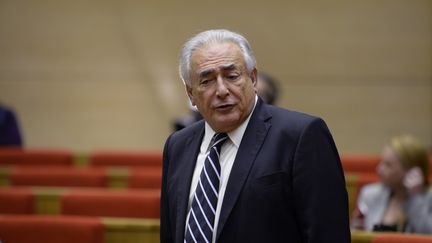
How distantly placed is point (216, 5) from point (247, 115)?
141 inches

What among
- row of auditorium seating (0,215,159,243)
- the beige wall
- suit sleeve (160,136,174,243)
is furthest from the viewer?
the beige wall

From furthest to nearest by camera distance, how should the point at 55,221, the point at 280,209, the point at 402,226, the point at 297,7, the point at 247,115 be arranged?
the point at 297,7, the point at 402,226, the point at 55,221, the point at 247,115, the point at 280,209

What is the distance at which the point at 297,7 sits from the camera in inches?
194

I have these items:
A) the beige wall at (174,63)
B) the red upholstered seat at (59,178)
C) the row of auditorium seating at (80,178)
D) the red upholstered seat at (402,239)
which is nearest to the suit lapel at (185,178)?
the red upholstered seat at (402,239)

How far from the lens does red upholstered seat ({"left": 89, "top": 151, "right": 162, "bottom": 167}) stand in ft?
12.6

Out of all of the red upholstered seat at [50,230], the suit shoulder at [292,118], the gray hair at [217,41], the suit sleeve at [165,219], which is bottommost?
the red upholstered seat at [50,230]

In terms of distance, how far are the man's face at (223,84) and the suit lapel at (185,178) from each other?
0.10 meters

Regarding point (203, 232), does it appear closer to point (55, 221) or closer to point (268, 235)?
point (268, 235)

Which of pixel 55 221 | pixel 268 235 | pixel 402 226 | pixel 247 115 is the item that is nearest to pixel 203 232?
pixel 268 235

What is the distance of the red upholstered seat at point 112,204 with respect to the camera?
267cm

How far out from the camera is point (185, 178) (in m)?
1.49

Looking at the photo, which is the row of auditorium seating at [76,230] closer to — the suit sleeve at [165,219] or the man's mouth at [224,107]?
the suit sleeve at [165,219]

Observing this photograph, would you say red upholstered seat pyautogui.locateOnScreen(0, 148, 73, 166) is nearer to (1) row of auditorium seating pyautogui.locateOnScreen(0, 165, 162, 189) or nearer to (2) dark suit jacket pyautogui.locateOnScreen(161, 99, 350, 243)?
(1) row of auditorium seating pyautogui.locateOnScreen(0, 165, 162, 189)

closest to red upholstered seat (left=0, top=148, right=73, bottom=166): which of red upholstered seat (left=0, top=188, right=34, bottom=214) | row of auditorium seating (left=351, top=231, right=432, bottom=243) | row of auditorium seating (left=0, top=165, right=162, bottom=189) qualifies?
row of auditorium seating (left=0, top=165, right=162, bottom=189)
